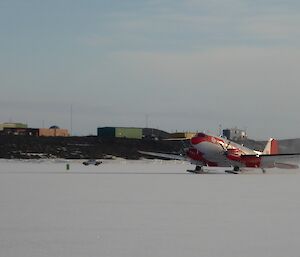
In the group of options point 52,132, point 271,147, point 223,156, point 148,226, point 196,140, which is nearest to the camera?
point 148,226

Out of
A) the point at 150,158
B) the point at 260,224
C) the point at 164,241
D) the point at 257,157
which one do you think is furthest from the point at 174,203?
the point at 150,158

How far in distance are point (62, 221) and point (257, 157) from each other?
109ft

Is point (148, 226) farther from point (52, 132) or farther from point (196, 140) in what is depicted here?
point (52, 132)

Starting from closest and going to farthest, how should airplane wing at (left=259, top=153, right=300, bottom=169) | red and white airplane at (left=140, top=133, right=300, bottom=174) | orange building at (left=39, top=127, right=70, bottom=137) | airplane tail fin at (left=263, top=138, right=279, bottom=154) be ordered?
red and white airplane at (left=140, top=133, right=300, bottom=174)
airplane wing at (left=259, top=153, right=300, bottom=169)
airplane tail fin at (left=263, top=138, right=279, bottom=154)
orange building at (left=39, top=127, right=70, bottom=137)

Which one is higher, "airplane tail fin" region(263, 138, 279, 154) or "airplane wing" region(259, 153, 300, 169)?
"airplane tail fin" region(263, 138, 279, 154)

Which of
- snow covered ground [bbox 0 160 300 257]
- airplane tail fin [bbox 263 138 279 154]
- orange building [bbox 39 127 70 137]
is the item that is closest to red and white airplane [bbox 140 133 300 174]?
airplane tail fin [bbox 263 138 279 154]

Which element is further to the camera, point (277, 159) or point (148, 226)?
point (277, 159)

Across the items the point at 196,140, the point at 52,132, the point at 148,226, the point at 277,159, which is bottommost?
the point at 148,226

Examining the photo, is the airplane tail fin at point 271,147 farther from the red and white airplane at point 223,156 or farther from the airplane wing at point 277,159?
the red and white airplane at point 223,156

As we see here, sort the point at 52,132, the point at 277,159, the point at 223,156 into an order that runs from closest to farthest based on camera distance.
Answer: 1. the point at 223,156
2. the point at 277,159
3. the point at 52,132

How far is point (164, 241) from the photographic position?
9.89 meters

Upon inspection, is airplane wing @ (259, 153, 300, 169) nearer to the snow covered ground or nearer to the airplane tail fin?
the airplane tail fin

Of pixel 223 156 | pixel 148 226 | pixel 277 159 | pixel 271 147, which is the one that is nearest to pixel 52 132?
pixel 271 147

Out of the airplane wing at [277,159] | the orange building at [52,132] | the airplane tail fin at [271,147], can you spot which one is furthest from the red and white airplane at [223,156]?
the orange building at [52,132]
